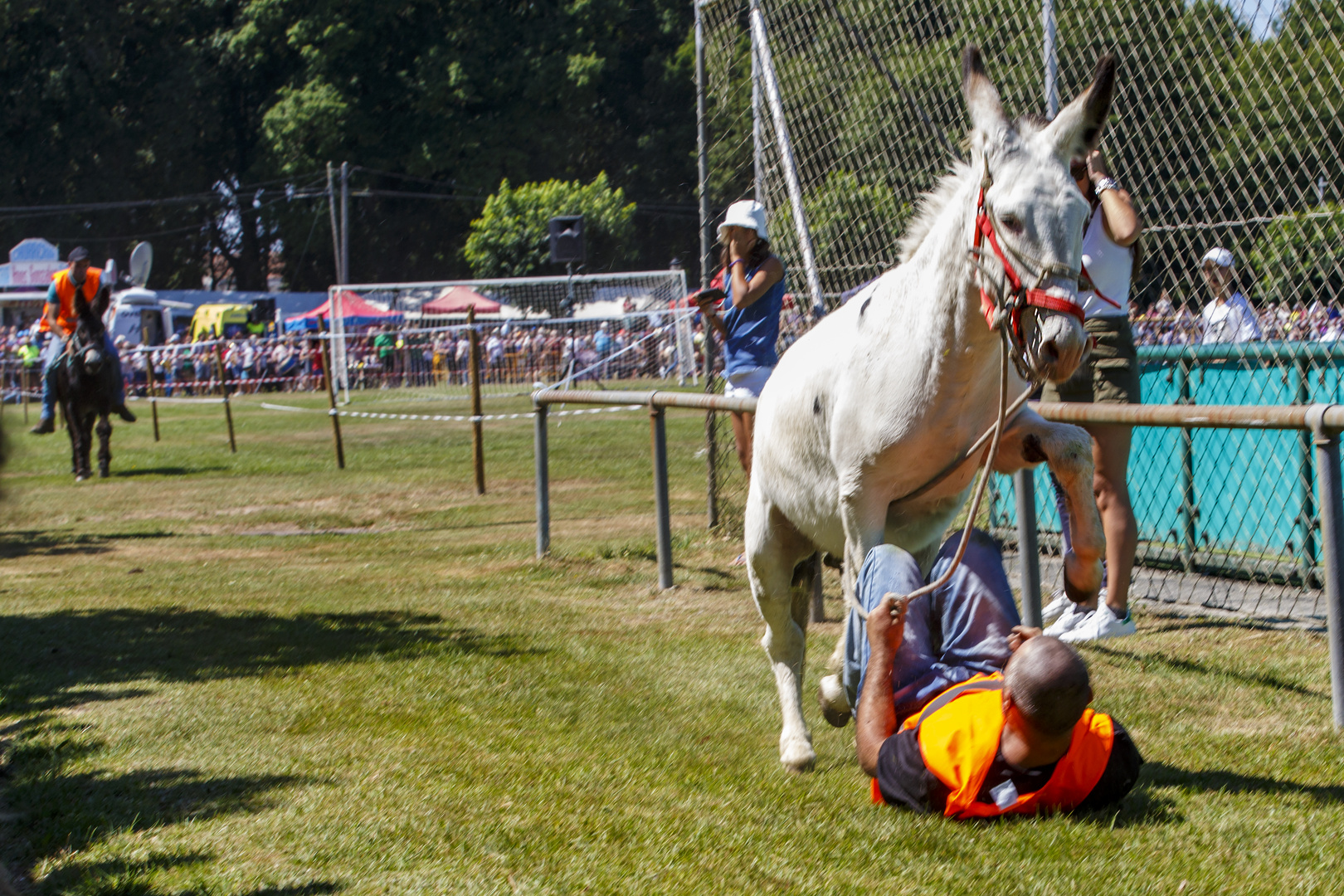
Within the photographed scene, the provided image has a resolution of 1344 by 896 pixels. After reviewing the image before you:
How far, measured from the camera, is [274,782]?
4.33 m

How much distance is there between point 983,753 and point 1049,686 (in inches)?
16.6

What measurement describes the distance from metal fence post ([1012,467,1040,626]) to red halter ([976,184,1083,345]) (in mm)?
1910

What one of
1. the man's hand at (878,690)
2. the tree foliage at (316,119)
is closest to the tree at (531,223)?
the tree foliage at (316,119)

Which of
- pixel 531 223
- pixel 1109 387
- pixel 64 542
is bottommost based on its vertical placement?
pixel 64 542

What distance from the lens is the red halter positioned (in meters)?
3.22

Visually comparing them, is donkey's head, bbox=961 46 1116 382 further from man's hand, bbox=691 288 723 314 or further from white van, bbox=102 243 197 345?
white van, bbox=102 243 197 345

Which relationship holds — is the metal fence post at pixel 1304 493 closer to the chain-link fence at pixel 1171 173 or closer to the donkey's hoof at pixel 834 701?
the chain-link fence at pixel 1171 173

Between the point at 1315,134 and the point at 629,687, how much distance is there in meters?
4.22

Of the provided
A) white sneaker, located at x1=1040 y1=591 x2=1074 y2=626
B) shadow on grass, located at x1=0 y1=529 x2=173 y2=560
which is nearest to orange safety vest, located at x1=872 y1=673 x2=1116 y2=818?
white sneaker, located at x1=1040 y1=591 x2=1074 y2=626

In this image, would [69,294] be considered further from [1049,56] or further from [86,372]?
[1049,56]

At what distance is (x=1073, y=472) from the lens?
3658 mm

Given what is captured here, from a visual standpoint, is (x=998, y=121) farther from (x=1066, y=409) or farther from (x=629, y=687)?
(x=629, y=687)

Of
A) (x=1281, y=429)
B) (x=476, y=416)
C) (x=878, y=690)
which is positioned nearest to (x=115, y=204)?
(x=476, y=416)

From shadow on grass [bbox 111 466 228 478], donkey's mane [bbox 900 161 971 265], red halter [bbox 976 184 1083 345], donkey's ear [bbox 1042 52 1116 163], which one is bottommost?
shadow on grass [bbox 111 466 228 478]
